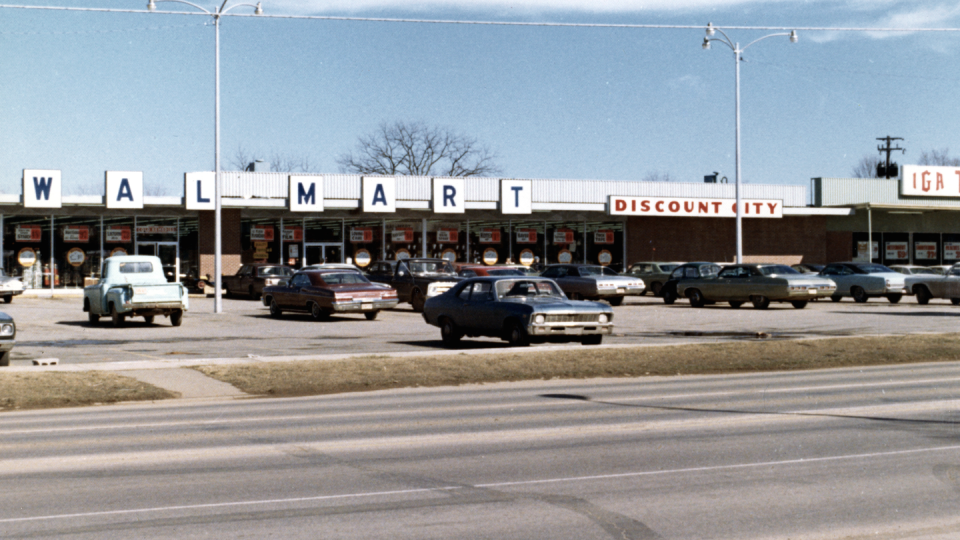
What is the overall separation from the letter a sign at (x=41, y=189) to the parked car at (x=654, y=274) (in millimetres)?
24462

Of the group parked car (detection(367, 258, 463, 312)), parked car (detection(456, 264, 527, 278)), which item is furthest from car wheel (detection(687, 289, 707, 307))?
parked car (detection(367, 258, 463, 312))

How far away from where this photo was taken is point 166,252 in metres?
47.8

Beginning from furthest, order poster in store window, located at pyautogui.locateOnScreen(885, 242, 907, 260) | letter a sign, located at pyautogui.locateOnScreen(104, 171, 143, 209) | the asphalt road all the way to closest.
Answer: poster in store window, located at pyautogui.locateOnScreen(885, 242, 907, 260), letter a sign, located at pyautogui.locateOnScreen(104, 171, 143, 209), the asphalt road

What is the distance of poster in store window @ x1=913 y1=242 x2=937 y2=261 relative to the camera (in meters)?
59.8

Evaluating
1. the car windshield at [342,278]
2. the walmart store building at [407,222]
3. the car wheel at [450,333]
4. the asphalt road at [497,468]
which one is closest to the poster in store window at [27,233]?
the walmart store building at [407,222]

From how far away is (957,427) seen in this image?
10.1 metres

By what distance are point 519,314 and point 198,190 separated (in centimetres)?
2946

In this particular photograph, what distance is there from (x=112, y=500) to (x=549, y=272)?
3070cm

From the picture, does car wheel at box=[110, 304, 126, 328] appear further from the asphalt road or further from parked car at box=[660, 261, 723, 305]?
parked car at box=[660, 261, 723, 305]

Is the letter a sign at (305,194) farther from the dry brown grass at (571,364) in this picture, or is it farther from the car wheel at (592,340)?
the dry brown grass at (571,364)

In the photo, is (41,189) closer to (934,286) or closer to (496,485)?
(934,286)

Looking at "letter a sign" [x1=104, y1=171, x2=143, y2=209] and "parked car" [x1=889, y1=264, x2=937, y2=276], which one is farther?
"letter a sign" [x1=104, y1=171, x2=143, y2=209]

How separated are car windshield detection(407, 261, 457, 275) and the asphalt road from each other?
1901 centimetres

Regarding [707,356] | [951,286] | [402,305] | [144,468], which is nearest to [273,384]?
[144,468]
